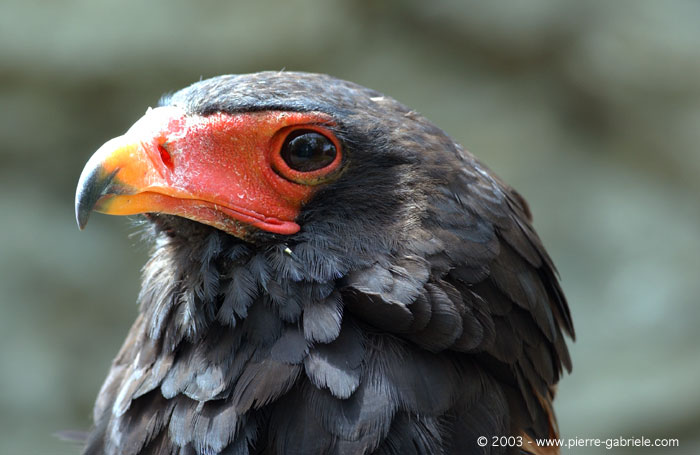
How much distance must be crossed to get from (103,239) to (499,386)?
20.4 feet

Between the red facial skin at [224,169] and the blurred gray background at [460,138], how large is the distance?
502cm

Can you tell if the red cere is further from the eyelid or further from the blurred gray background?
the blurred gray background

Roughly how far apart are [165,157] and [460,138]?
18.4ft

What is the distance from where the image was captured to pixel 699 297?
7062mm

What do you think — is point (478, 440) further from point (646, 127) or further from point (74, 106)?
point (74, 106)

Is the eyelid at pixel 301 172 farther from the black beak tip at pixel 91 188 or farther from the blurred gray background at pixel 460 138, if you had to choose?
the blurred gray background at pixel 460 138

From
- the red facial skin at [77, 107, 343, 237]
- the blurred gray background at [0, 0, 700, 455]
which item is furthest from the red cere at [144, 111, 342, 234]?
the blurred gray background at [0, 0, 700, 455]

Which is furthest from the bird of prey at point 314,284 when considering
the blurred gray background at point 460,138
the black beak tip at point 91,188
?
the blurred gray background at point 460,138

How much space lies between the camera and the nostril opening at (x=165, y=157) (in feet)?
8.57

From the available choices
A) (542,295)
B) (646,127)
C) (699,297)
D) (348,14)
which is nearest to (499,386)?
(542,295)

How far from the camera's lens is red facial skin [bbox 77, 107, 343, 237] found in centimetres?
259

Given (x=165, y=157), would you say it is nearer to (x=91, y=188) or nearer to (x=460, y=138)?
(x=91, y=188)

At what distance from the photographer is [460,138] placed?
310 inches

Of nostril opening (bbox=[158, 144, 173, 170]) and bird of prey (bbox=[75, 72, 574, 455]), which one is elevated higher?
nostril opening (bbox=[158, 144, 173, 170])
